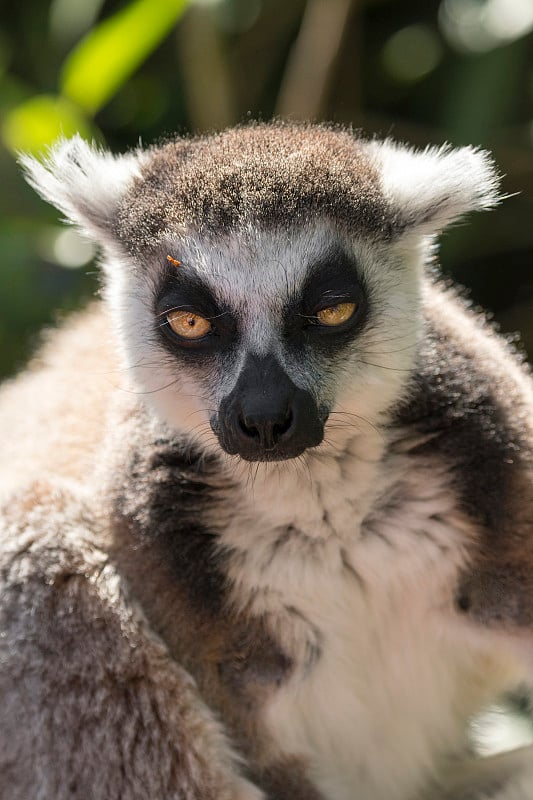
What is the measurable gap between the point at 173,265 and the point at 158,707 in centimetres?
132

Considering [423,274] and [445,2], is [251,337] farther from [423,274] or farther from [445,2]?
[445,2]

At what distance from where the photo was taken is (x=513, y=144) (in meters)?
5.80

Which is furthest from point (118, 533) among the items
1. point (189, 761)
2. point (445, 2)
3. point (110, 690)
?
point (445, 2)

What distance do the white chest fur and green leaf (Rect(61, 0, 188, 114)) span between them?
3.12 m

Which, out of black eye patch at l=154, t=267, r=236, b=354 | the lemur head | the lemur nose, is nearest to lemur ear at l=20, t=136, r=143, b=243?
the lemur head

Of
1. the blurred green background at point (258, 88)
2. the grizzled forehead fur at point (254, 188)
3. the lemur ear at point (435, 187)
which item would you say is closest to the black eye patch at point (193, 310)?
the grizzled forehead fur at point (254, 188)

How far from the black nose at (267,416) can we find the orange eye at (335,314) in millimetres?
197

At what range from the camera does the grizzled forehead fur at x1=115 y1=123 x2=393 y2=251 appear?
3.06 m

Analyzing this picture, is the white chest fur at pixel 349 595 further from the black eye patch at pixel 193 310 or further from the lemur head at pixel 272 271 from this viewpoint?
the black eye patch at pixel 193 310

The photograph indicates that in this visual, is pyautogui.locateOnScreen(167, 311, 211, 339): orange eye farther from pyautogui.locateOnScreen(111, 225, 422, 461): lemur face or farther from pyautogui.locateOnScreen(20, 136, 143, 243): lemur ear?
pyautogui.locateOnScreen(20, 136, 143, 243): lemur ear

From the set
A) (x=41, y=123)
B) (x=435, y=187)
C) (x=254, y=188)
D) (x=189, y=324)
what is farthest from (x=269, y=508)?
(x=41, y=123)

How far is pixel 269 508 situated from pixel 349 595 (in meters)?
0.36

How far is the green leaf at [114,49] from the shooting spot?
539cm

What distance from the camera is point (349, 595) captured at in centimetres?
327
